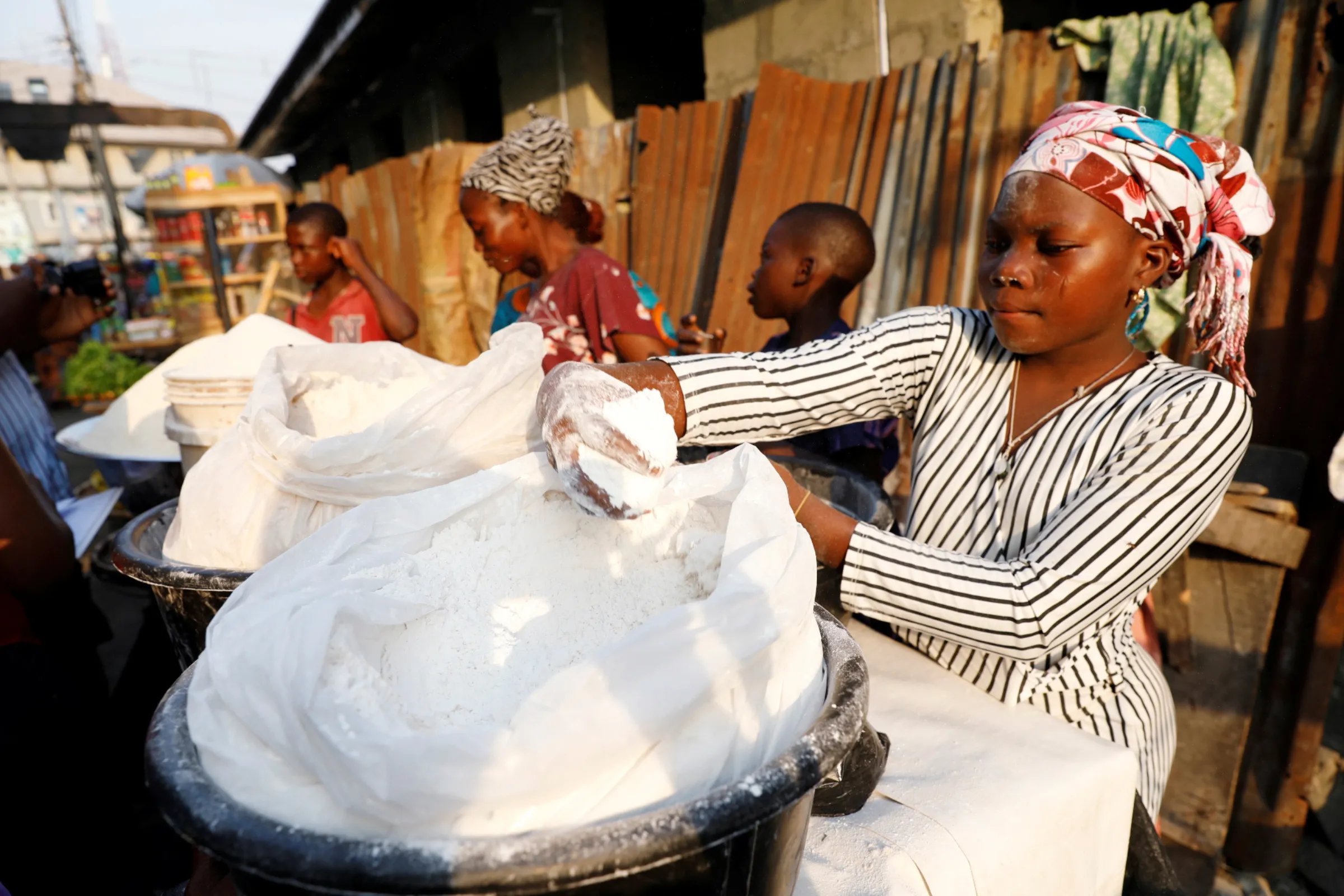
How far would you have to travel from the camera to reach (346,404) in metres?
1.54

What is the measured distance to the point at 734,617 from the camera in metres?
0.73

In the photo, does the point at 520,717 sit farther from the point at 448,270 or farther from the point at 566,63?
the point at 448,270

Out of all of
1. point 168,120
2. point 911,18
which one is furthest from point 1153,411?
point 168,120

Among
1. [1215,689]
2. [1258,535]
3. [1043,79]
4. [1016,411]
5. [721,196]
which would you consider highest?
[1043,79]

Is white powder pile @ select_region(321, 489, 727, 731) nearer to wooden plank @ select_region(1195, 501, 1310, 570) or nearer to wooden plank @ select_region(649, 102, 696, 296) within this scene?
wooden plank @ select_region(1195, 501, 1310, 570)

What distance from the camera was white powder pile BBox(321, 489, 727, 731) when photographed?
2.44 feet

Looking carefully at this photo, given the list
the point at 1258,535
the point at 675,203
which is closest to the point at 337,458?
the point at 1258,535

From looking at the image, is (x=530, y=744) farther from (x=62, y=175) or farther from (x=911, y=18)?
(x=62, y=175)

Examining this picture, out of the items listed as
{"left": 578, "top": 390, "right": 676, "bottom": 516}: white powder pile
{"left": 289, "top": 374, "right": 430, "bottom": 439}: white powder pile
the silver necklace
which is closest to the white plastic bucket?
{"left": 289, "top": 374, "right": 430, "bottom": 439}: white powder pile

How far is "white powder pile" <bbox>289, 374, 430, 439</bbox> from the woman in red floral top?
97cm

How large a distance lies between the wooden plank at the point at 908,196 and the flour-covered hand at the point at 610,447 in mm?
2344

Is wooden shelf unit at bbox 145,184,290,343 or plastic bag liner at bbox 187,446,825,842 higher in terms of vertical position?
wooden shelf unit at bbox 145,184,290,343

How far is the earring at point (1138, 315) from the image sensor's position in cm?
140

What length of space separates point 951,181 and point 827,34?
1.18 metres
